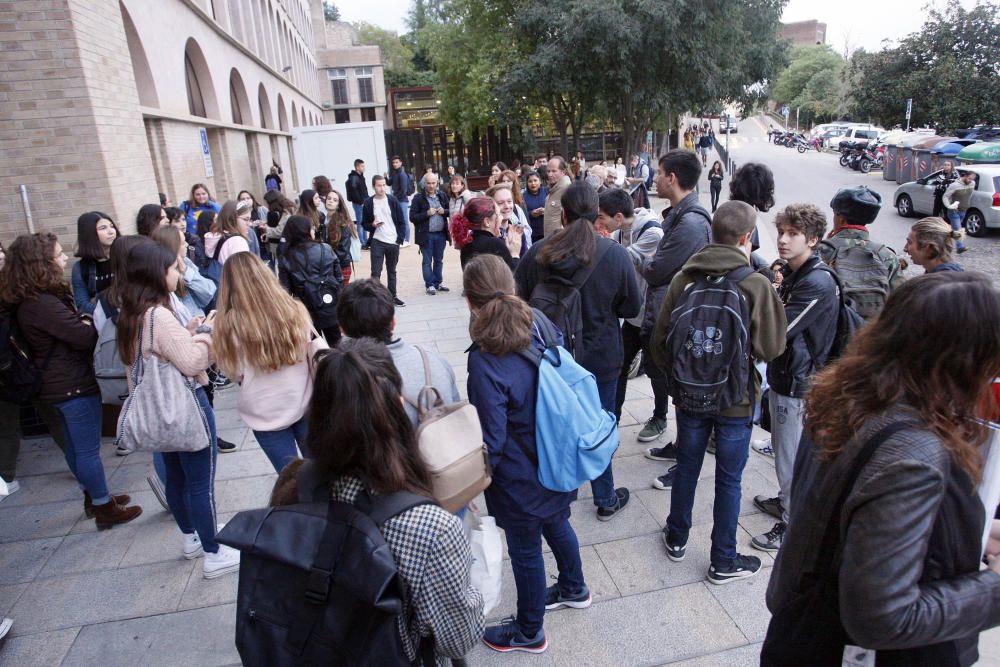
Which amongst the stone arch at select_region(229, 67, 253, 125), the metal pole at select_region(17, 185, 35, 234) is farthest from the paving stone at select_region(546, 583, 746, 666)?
the stone arch at select_region(229, 67, 253, 125)

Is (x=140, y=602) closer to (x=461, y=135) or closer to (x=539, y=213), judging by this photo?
(x=539, y=213)

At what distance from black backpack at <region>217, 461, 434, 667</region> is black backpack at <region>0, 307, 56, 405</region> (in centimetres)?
281

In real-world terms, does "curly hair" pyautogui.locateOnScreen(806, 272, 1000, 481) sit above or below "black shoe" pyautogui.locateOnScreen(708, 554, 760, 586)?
above

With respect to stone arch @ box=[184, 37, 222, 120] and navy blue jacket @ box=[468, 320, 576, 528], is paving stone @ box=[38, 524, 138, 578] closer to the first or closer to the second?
navy blue jacket @ box=[468, 320, 576, 528]

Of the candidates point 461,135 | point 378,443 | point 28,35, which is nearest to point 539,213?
point 28,35

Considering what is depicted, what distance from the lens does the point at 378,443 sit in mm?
1607

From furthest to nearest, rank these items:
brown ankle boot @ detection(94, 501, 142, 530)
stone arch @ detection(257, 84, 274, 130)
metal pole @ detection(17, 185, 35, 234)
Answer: stone arch @ detection(257, 84, 274, 130)
metal pole @ detection(17, 185, 35, 234)
brown ankle boot @ detection(94, 501, 142, 530)

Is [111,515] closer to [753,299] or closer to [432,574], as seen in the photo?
[432,574]

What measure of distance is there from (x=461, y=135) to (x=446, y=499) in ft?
86.2

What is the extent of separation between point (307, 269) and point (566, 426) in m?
3.53

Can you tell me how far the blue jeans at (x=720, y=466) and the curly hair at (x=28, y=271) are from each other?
139 inches

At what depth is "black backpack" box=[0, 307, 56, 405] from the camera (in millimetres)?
3549

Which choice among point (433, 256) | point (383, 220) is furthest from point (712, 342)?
point (433, 256)

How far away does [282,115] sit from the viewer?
28047 mm
